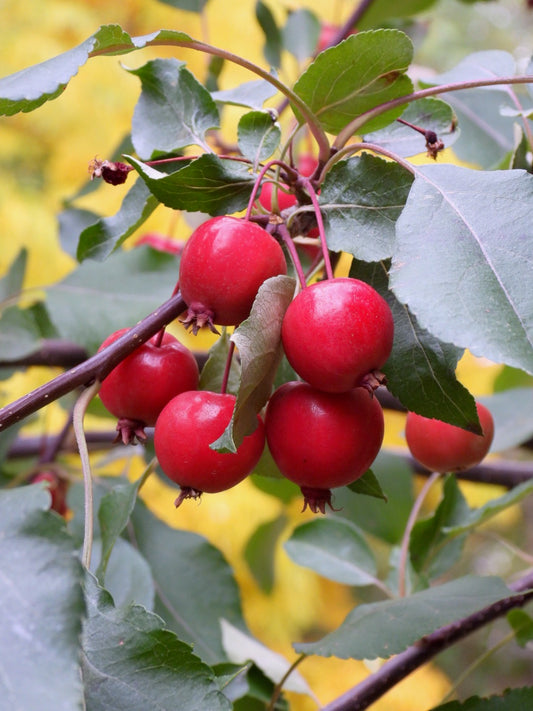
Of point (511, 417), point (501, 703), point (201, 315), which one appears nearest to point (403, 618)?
point (501, 703)

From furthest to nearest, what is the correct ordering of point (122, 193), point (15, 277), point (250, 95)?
1. point (122, 193)
2. point (15, 277)
3. point (250, 95)

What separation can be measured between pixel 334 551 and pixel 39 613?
681mm

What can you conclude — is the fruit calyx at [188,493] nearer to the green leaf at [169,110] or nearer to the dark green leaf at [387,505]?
the green leaf at [169,110]

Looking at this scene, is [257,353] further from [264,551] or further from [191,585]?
[264,551]

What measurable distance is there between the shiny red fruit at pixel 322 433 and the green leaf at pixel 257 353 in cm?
2

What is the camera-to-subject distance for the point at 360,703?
739 mm

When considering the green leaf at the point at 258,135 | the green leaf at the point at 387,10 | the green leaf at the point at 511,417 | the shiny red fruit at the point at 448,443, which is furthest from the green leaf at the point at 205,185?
the green leaf at the point at 387,10

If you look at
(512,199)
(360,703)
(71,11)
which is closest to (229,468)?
(512,199)

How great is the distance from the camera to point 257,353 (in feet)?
1.54

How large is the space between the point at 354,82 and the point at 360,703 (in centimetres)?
55

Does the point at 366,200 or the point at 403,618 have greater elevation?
the point at 366,200

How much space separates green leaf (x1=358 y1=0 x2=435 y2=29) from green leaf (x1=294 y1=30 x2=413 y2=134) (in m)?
0.82

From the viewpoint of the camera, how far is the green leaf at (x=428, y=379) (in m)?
0.53

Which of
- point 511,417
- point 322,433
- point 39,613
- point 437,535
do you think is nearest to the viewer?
point 39,613
